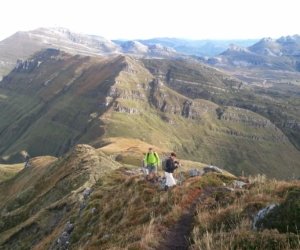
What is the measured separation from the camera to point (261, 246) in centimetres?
1678

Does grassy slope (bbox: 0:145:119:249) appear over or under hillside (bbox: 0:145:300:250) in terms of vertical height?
under

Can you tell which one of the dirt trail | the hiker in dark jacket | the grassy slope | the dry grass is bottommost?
the grassy slope

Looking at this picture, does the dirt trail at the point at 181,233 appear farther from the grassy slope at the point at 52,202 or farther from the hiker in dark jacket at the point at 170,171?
the grassy slope at the point at 52,202

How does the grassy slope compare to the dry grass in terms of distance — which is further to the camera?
the grassy slope

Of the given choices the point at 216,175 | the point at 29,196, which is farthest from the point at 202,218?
the point at 29,196

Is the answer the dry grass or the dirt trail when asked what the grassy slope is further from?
the dry grass

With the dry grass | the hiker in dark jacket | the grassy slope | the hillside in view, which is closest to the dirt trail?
the hillside

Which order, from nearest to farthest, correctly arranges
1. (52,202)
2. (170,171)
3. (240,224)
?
1. (240,224)
2. (170,171)
3. (52,202)

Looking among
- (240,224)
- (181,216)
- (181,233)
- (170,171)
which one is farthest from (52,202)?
(240,224)

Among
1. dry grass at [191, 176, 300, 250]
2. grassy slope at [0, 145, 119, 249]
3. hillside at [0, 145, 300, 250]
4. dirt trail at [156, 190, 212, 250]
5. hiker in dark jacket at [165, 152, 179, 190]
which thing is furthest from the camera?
grassy slope at [0, 145, 119, 249]

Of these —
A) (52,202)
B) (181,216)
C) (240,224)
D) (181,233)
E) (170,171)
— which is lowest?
(52,202)

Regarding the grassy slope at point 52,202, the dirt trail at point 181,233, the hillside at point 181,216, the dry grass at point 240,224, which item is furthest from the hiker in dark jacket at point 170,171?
the grassy slope at point 52,202

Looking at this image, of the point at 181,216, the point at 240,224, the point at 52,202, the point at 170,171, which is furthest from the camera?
the point at 52,202

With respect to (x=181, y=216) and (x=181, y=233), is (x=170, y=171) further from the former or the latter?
(x=181, y=233)
